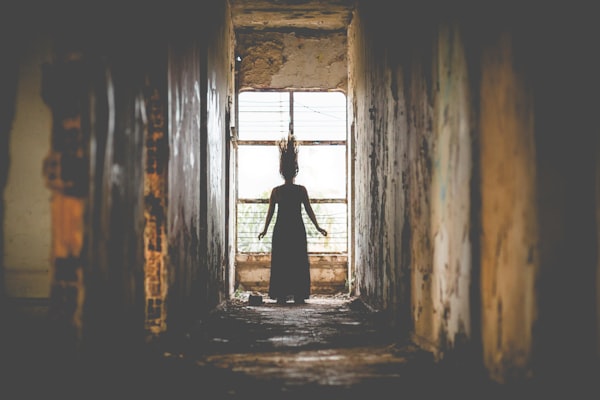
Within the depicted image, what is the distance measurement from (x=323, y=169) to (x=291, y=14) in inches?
89.6

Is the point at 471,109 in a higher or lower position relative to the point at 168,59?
lower

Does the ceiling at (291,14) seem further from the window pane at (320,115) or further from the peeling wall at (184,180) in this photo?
the peeling wall at (184,180)

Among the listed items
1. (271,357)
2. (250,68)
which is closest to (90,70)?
(271,357)

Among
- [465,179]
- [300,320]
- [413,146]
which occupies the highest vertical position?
[413,146]

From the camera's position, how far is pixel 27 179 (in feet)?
15.4

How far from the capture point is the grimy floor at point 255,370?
232cm

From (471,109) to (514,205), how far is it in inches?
22.4

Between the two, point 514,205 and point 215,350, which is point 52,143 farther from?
point 215,350

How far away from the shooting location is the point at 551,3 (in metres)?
2.20

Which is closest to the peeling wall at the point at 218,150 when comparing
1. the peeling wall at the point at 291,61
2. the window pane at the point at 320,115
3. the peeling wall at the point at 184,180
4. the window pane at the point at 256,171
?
the peeling wall at the point at 184,180

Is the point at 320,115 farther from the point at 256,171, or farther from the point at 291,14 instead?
the point at 291,14

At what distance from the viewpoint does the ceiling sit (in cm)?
802

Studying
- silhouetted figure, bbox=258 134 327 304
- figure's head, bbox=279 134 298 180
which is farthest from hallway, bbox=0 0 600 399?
figure's head, bbox=279 134 298 180

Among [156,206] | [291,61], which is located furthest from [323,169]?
[156,206]
